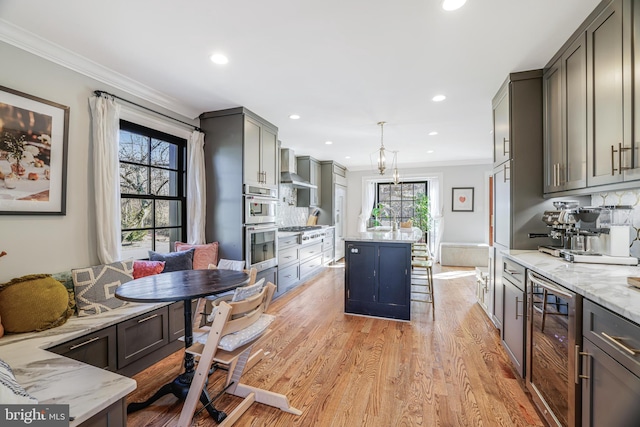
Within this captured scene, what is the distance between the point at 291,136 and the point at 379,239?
2.52m

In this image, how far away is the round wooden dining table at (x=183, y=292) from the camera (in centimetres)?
158

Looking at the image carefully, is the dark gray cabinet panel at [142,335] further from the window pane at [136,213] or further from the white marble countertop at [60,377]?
the window pane at [136,213]

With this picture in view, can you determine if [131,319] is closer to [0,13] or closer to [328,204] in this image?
[0,13]

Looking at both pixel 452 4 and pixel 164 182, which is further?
pixel 164 182

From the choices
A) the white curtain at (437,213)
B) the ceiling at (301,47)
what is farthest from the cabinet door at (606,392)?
the white curtain at (437,213)

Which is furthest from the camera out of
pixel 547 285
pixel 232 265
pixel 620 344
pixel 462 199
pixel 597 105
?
pixel 462 199

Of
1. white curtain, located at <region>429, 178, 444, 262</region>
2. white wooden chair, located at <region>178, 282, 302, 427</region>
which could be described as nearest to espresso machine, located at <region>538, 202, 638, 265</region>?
white wooden chair, located at <region>178, 282, 302, 427</region>

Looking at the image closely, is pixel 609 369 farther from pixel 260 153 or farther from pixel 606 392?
pixel 260 153

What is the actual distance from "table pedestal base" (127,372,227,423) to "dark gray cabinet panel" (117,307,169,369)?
45cm

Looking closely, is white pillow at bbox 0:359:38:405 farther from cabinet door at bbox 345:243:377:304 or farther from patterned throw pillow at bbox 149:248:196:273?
cabinet door at bbox 345:243:377:304

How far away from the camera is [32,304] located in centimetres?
178

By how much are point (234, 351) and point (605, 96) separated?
2759 millimetres

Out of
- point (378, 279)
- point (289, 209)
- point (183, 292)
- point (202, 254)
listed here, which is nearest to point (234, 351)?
point (183, 292)

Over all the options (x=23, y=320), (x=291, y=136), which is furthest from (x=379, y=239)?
(x=23, y=320)
